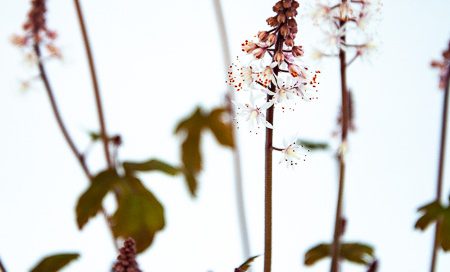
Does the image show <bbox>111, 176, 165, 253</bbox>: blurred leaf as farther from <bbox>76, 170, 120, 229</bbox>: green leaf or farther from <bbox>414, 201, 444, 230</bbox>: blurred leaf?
<bbox>414, 201, 444, 230</bbox>: blurred leaf

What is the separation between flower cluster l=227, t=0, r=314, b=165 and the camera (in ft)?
1.88

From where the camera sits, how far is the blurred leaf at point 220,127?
1.46 metres

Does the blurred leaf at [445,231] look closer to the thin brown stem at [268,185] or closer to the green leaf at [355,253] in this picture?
the green leaf at [355,253]

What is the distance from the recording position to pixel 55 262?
782 mm

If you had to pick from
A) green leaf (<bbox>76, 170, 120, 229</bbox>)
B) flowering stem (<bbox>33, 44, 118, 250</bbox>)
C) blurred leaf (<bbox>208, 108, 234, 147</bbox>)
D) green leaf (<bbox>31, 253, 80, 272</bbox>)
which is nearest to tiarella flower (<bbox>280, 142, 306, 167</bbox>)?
green leaf (<bbox>31, 253, 80, 272</bbox>)

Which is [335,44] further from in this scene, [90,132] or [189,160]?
[189,160]

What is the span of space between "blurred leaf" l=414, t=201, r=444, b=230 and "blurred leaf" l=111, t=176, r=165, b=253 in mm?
354

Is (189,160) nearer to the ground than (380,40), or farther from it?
farther from it

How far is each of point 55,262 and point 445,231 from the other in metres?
0.50

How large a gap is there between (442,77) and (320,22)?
307 mm

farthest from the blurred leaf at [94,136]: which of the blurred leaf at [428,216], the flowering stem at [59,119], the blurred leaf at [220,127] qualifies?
the blurred leaf at [428,216]

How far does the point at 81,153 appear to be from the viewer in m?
1.11

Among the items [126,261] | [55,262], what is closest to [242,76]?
[126,261]

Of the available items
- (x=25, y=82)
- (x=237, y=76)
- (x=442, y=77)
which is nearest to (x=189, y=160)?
(x=25, y=82)
